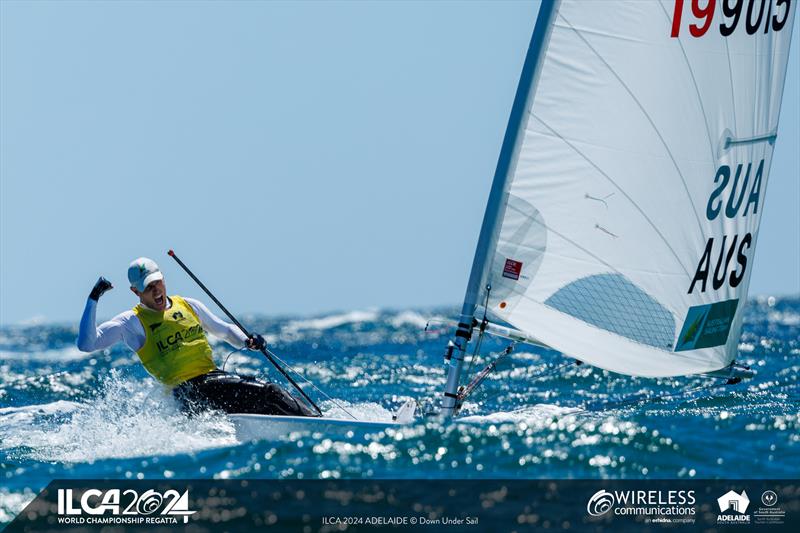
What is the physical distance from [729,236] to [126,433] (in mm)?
4140

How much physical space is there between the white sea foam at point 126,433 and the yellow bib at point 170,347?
16 centimetres

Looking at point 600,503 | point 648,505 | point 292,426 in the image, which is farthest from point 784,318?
point 600,503

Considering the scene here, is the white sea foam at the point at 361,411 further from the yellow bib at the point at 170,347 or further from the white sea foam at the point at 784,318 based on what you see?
the white sea foam at the point at 784,318

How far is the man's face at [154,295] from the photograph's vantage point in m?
7.80

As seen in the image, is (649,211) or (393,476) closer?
(393,476)

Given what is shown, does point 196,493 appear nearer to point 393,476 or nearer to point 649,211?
point 393,476

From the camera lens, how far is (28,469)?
7.28 m

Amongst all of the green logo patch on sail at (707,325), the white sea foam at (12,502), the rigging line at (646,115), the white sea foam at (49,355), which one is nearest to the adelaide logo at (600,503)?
the green logo patch on sail at (707,325)

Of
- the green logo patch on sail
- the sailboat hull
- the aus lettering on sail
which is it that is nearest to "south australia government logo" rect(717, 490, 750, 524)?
the green logo patch on sail

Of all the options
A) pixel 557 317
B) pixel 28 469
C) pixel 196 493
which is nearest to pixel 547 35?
pixel 557 317

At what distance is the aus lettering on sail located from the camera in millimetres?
7590

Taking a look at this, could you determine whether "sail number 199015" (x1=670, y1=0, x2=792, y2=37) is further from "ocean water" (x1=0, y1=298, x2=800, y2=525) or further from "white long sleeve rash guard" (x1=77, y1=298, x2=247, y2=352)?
"white long sleeve rash guard" (x1=77, y1=298, x2=247, y2=352)

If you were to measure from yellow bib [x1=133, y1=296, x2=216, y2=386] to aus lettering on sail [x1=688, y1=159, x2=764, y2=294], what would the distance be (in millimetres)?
3282

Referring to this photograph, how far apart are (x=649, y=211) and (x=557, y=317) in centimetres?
87
